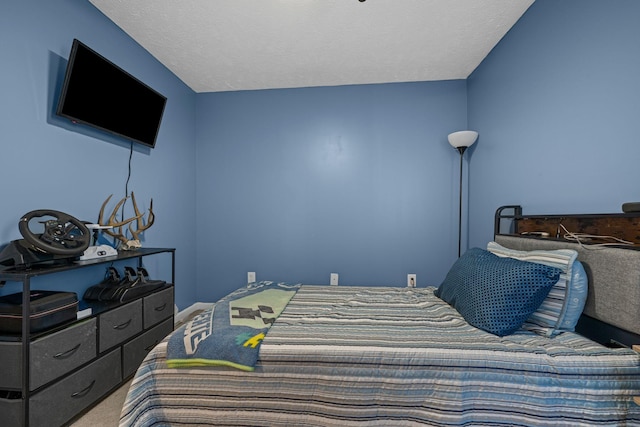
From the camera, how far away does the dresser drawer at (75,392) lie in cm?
134

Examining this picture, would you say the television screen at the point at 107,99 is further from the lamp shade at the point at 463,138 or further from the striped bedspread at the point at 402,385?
the lamp shade at the point at 463,138

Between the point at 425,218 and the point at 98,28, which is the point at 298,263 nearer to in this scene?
the point at 425,218

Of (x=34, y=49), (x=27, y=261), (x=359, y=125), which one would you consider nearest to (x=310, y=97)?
(x=359, y=125)

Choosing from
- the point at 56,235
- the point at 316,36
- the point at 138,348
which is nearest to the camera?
the point at 56,235

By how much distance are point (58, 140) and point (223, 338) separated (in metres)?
1.73

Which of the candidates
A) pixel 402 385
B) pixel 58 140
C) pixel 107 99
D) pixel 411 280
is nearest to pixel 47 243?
pixel 58 140

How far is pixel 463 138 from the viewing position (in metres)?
2.64

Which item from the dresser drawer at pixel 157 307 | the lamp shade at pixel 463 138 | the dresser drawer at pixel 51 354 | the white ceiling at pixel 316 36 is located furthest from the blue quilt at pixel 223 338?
the lamp shade at pixel 463 138

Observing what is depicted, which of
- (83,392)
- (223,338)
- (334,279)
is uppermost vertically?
(223,338)

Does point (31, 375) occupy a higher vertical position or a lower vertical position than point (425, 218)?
lower

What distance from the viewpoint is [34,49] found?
1.66m

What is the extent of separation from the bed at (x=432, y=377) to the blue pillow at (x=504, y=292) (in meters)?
0.02

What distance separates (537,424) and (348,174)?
8.28ft

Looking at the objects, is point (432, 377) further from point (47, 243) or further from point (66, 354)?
point (47, 243)
